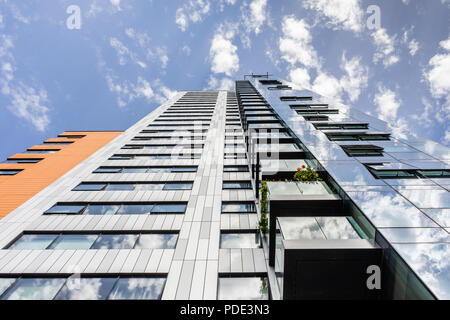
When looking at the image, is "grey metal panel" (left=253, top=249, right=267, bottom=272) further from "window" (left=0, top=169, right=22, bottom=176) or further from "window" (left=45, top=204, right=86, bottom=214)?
"window" (left=0, top=169, right=22, bottom=176)

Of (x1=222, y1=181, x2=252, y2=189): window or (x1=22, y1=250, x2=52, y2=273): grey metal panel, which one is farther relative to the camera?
(x1=222, y1=181, x2=252, y2=189): window

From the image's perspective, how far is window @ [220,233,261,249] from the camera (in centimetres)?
1326

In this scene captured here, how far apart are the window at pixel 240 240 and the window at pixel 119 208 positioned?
425 cm

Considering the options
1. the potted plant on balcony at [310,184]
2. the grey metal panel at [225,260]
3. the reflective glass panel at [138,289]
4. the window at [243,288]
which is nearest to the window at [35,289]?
the reflective glass panel at [138,289]

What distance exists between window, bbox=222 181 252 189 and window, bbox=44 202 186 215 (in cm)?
450

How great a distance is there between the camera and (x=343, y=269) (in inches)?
299

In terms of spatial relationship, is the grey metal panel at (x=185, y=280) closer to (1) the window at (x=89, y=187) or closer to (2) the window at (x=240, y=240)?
(2) the window at (x=240, y=240)

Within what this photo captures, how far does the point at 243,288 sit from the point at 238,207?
6.33 m

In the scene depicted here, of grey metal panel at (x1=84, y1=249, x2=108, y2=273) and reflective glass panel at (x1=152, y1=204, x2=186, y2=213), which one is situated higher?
reflective glass panel at (x1=152, y1=204, x2=186, y2=213)

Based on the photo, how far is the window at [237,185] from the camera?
61.5ft

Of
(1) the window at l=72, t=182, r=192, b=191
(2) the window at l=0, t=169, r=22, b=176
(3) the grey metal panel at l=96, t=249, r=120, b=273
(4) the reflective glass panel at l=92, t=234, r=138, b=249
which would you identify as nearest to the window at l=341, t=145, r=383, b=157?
(1) the window at l=72, t=182, r=192, b=191

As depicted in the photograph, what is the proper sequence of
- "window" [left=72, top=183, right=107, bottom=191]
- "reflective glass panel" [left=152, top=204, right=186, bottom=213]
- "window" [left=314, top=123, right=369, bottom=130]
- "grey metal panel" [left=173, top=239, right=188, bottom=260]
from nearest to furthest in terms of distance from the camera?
"grey metal panel" [left=173, top=239, right=188, bottom=260]
"reflective glass panel" [left=152, top=204, right=186, bottom=213]
"window" [left=72, top=183, right=107, bottom=191]
"window" [left=314, top=123, right=369, bottom=130]

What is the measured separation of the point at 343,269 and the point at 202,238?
8.46 meters
